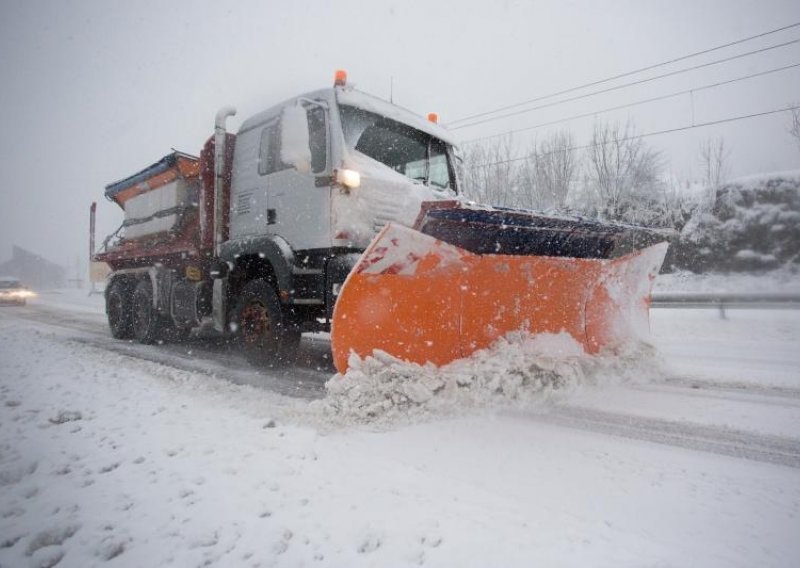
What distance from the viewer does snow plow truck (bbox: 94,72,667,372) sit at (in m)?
3.10

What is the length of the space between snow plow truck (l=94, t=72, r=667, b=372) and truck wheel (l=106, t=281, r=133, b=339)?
2.10 m

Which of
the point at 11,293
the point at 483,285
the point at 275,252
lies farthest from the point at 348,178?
the point at 11,293

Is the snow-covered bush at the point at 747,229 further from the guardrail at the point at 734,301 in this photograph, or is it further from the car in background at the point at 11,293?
the car in background at the point at 11,293

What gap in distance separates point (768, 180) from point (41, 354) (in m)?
21.9

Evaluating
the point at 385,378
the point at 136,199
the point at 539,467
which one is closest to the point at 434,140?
the point at 385,378

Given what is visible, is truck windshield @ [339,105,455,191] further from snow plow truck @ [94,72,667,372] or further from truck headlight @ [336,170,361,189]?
truck headlight @ [336,170,361,189]

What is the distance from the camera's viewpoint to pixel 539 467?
2234 mm

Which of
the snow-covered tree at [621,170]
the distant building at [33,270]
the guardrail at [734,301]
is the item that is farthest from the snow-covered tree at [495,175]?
the distant building at [33,270]

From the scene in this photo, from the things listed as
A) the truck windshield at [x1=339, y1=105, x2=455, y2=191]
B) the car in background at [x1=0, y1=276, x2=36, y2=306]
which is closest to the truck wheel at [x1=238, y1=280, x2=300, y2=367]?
the truck windshield at [x1=339, y1=105, x2=455, y2=191]

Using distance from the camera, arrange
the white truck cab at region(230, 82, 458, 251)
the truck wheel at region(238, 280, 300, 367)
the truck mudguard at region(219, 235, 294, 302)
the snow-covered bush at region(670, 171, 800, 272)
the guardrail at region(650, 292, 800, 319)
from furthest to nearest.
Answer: the snow-covered bush at region(670, 171, 800, 272) → the guardrail at region(650, 292, 800, 319) → the truck wheel at region(238, 280, 300, 367) → the truck mudguard at region(219, 235, 294, 302) → the white truck cab at region(230, 82, 458, 251)

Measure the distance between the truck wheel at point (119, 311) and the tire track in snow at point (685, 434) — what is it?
7.29 metres

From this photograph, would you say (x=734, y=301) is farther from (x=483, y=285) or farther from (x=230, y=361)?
(x=230, y=361)

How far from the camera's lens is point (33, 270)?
89000 mm

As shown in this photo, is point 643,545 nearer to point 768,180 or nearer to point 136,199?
point 136,199
